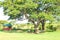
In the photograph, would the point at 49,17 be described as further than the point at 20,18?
No

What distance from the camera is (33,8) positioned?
3023 cm

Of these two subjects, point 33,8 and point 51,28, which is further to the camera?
point 51,28

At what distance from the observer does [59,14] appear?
32219 millimetres

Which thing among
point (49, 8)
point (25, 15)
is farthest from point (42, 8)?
point (25, 15)

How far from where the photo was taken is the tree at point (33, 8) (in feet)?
97.6

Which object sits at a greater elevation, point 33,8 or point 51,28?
point 33,8

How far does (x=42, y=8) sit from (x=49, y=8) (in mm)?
1151

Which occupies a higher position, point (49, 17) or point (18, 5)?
point (18, 5)

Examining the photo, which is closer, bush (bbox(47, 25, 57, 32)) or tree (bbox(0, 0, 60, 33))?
tree (bbox(0, 0, 60, 33))

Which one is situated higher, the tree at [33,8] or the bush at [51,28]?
the tree at [33,8]

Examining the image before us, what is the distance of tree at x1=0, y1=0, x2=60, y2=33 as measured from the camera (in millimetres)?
29742

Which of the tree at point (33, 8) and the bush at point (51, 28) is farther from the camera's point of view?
the bush at point (51, 28)

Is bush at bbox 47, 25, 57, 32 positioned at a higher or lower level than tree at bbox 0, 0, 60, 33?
lower

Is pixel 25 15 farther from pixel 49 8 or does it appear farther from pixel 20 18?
pixel 49 8
